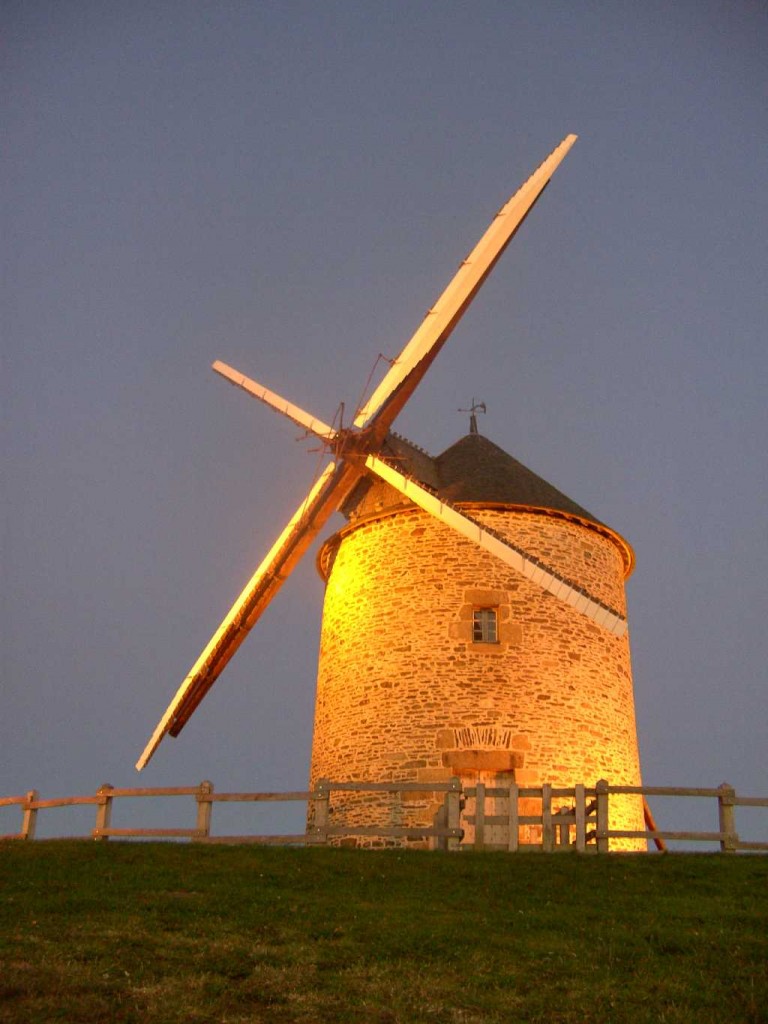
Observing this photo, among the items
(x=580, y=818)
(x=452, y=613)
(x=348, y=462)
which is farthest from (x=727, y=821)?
(x=348, y=462)

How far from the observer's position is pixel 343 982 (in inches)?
285

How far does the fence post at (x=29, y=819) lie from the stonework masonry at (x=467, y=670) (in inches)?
203

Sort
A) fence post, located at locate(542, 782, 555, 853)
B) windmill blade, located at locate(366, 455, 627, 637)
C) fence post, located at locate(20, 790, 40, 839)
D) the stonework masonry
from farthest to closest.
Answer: the stonework masonry < windmill blade, located at locate(366, 455, 627, 637) < fence post, located at locate(20, 790, 40, 839) < fence post, located at locate(542, 782, 555, 853)

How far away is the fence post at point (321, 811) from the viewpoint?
13.2 metres

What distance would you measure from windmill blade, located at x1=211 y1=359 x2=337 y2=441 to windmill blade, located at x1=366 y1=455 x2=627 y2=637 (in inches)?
103

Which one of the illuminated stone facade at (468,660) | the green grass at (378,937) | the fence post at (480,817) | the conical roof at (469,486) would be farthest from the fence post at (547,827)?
A: the conical roof at (469,486)

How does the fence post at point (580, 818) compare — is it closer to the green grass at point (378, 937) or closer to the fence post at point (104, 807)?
the green grass at point (378, 937)

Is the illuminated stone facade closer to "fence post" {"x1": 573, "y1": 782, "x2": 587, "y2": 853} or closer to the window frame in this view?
the window frame

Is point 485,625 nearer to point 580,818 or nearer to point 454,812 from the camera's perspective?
point 454,812

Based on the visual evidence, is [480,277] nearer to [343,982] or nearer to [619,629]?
[619,629]

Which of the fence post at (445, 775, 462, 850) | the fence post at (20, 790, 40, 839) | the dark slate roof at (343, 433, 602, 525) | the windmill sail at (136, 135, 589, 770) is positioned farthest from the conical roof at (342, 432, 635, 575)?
the fence post at (20, 790, 40, 839)

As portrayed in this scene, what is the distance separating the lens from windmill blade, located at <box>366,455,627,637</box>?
16.1 metres

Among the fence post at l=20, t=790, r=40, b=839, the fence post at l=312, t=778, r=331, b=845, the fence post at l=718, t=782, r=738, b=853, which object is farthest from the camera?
the fence post at l=20, t=790, r=40, b=839

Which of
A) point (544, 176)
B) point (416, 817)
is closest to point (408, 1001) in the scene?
point (416, 817)
